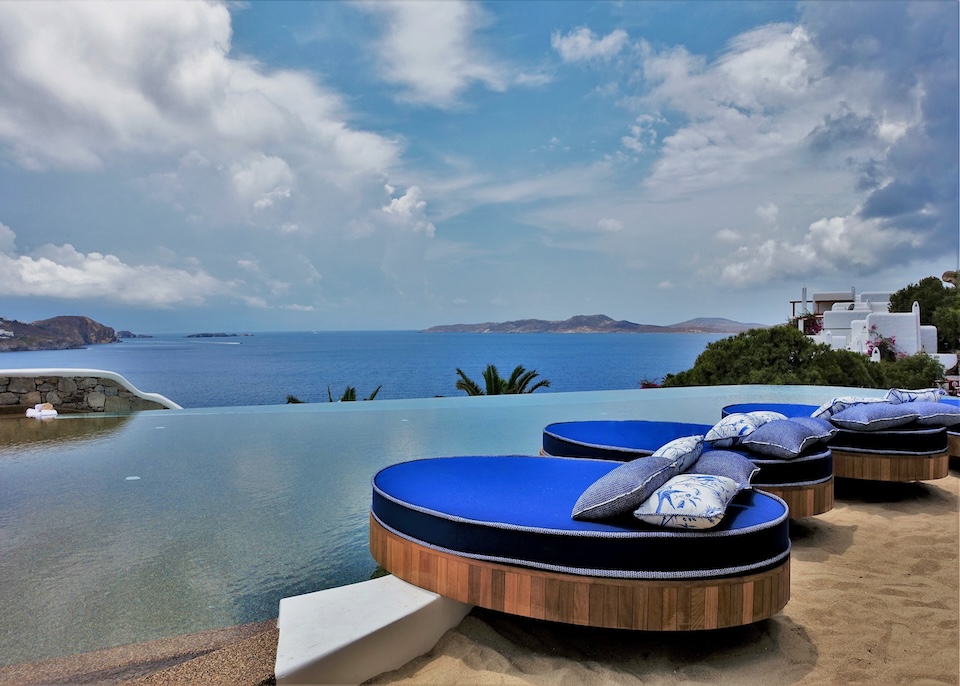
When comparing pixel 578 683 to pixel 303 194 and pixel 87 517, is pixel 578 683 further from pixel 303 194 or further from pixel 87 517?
pixel 303 194

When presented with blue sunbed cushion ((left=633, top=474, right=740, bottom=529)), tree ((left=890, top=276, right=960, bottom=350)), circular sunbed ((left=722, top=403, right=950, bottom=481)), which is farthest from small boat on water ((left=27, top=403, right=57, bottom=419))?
tree ((left=890, top=276, right=960, bottom=350))

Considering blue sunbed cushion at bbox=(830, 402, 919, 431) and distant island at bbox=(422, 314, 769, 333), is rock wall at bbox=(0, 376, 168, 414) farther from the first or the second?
distant island at bbox=(422, 314, 769, 333)

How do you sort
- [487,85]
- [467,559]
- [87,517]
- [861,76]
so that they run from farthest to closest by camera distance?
1. [487,85]
2. [861,76]
3. [87,517]
4. [467,559]

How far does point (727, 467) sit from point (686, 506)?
0.66 metres

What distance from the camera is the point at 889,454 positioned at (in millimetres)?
4004

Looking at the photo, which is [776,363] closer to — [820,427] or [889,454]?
[889,454]

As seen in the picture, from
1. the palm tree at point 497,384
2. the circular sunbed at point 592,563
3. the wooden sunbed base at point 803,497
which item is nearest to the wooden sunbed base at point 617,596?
the circular sunbed at point 592,563

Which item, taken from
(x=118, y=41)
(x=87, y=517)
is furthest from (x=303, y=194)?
(x=87, y=517)

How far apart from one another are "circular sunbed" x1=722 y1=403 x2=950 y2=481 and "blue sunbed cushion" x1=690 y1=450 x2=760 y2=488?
5.58 ft

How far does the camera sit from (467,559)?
211 centimetres

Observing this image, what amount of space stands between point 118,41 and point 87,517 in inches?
689

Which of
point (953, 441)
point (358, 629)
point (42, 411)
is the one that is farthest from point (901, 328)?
point (358, 629)

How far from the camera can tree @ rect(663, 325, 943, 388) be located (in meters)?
13.5

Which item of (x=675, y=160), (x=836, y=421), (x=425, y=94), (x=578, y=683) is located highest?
(x=425, y=94)
